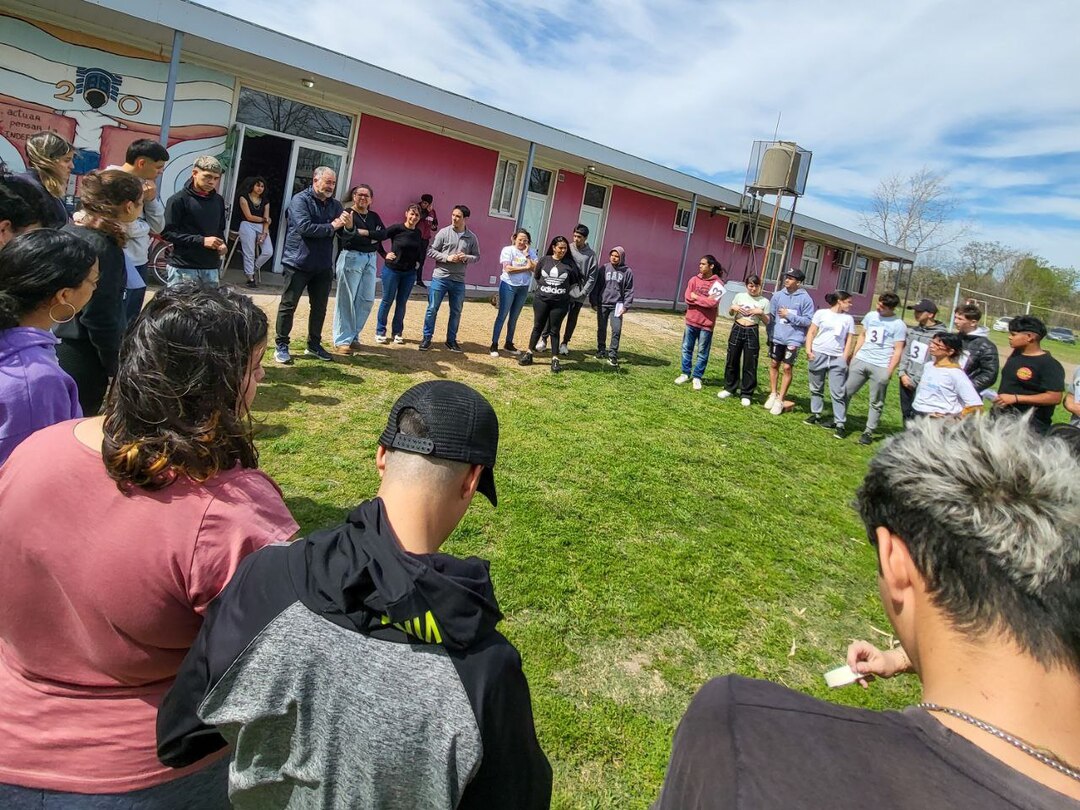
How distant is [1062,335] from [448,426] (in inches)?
1960

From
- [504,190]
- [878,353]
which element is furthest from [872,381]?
[504,190]

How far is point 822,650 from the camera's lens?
12.6ft

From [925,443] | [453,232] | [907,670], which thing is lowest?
[907,670]

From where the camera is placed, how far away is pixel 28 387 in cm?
206

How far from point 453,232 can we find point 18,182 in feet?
18.5

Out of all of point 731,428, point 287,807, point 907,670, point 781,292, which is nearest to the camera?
point 287,807

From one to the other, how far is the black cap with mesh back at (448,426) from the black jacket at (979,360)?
7.82 metres

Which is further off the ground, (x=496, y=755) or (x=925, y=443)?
(x=925, y=443)

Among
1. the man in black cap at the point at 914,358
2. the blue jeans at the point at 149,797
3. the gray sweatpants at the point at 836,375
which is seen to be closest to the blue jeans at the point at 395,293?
the gray sweatpants at the point at 836,375

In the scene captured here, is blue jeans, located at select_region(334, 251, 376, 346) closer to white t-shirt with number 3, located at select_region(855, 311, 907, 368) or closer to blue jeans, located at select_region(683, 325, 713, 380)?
blue jeans, located at select_region(683, 325, 713, 380)

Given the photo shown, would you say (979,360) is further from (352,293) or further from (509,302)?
(352,293)

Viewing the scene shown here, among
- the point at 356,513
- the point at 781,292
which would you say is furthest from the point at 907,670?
the point at 781,292

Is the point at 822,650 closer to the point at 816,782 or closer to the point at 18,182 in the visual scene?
the point at 816,782

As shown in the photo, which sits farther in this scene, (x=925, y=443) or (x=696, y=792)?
(x=925, y=443)
